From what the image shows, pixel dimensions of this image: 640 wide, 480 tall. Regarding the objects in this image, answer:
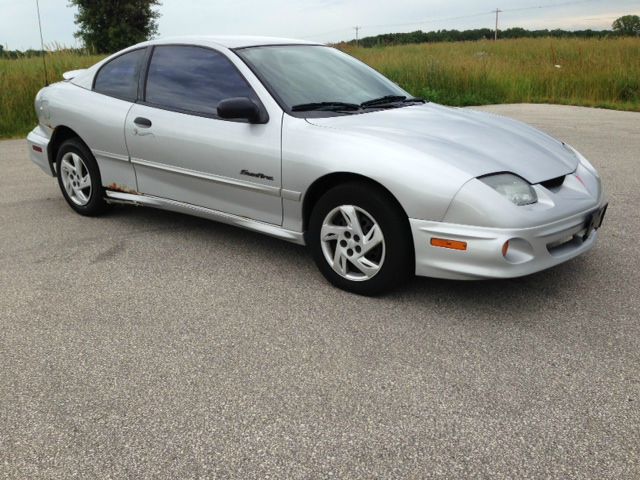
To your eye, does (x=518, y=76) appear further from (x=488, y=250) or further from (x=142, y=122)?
(x=488, y=250)

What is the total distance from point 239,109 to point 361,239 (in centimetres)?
111

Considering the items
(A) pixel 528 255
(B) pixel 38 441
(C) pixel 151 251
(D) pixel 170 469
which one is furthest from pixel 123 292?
(A) pixel 528 255

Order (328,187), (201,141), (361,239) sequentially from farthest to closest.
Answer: (201,141), (328,187), (361,239)

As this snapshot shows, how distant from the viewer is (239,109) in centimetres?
392

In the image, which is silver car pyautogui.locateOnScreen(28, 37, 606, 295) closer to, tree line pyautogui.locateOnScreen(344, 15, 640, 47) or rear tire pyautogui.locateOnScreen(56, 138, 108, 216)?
rear tire pyautogui.locateOnScreen(56, 138, 108, 216)

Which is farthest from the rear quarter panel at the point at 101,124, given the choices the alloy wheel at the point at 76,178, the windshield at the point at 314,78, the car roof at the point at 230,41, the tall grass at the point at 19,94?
the tall grass at the point at 19,94

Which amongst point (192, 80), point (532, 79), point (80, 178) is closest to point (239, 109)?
point (192, 80)

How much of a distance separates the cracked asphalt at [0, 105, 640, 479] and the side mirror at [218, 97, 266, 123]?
1.02m

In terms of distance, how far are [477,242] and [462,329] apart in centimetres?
46

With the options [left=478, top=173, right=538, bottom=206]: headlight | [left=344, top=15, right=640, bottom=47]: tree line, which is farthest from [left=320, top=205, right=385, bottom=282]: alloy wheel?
[left=344, top=15, right=640, bottom=47]: tree line

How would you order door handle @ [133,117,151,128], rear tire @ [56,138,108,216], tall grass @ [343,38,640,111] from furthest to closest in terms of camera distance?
tall grass @ [343,38,640,111], rear tire @ [56,138,108,216], door handle @ [133,117,151,128]

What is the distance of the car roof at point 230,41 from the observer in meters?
4.54

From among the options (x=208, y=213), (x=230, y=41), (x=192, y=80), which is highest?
(x=230, y=41)

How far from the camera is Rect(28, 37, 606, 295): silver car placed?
11.0 feet
